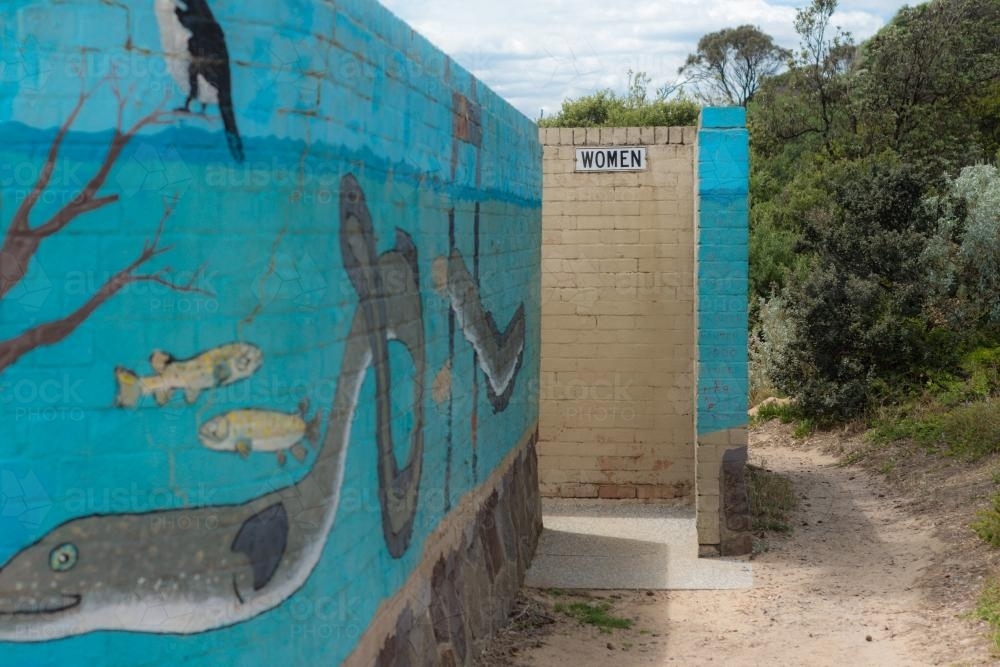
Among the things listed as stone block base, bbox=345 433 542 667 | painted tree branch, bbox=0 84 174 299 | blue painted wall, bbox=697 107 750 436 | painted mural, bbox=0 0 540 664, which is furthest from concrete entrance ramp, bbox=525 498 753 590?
painted tree branch, bbox=0 84 174 299

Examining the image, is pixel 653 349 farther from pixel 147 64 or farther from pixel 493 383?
pixel 147 64

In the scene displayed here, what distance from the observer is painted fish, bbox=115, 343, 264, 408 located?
147 inches

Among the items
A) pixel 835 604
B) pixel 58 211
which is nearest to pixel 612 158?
pixel 835 604

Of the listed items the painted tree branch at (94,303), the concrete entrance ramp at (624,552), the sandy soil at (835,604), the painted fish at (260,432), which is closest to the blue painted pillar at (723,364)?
the concrete entrance ramp at (624,552)

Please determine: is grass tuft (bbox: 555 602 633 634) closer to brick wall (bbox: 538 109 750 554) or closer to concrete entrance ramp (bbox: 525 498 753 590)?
concrete entrance ramp (bbox: 525 498 753 590)

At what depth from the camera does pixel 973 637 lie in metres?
7.78

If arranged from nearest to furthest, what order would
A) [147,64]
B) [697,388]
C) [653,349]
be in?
1. [147,64]
2. [697,388]
3. [653,349]

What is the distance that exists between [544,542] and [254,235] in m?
7.11

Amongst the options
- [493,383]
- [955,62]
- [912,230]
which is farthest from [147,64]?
[955,62]

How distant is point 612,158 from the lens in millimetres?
12273

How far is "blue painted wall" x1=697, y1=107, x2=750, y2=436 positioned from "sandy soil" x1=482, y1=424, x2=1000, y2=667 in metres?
1.36

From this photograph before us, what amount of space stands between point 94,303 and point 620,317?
9067 millimetres

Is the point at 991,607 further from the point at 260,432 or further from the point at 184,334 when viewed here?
the point at 184,334

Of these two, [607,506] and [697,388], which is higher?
[697,388]
